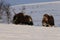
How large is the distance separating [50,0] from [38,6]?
42cm

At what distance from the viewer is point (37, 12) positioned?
3496 millimetres

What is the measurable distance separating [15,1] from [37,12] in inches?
24.4

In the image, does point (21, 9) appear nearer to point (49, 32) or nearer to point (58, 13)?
point (58, 13)

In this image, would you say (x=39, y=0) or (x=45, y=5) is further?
(x=39, y=0)

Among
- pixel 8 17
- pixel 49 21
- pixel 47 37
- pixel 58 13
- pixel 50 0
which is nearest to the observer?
pixel 47 37

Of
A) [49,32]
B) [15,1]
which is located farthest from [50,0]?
[49,32]

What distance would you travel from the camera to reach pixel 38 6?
11.5ft

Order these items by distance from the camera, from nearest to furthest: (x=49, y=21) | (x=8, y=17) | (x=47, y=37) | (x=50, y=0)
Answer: (x=47, y=37) → (x=49, y=21) → (x=8, y=17) → (x=50, y=0)

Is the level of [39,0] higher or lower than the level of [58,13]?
higher

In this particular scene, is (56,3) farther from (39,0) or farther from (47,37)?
(47,37)

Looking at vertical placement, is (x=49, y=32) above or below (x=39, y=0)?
below

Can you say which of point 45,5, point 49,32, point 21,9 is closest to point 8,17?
point 21,9

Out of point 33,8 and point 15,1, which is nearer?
point 33,8

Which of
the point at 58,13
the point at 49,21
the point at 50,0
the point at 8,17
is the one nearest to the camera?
the point at 49,21
